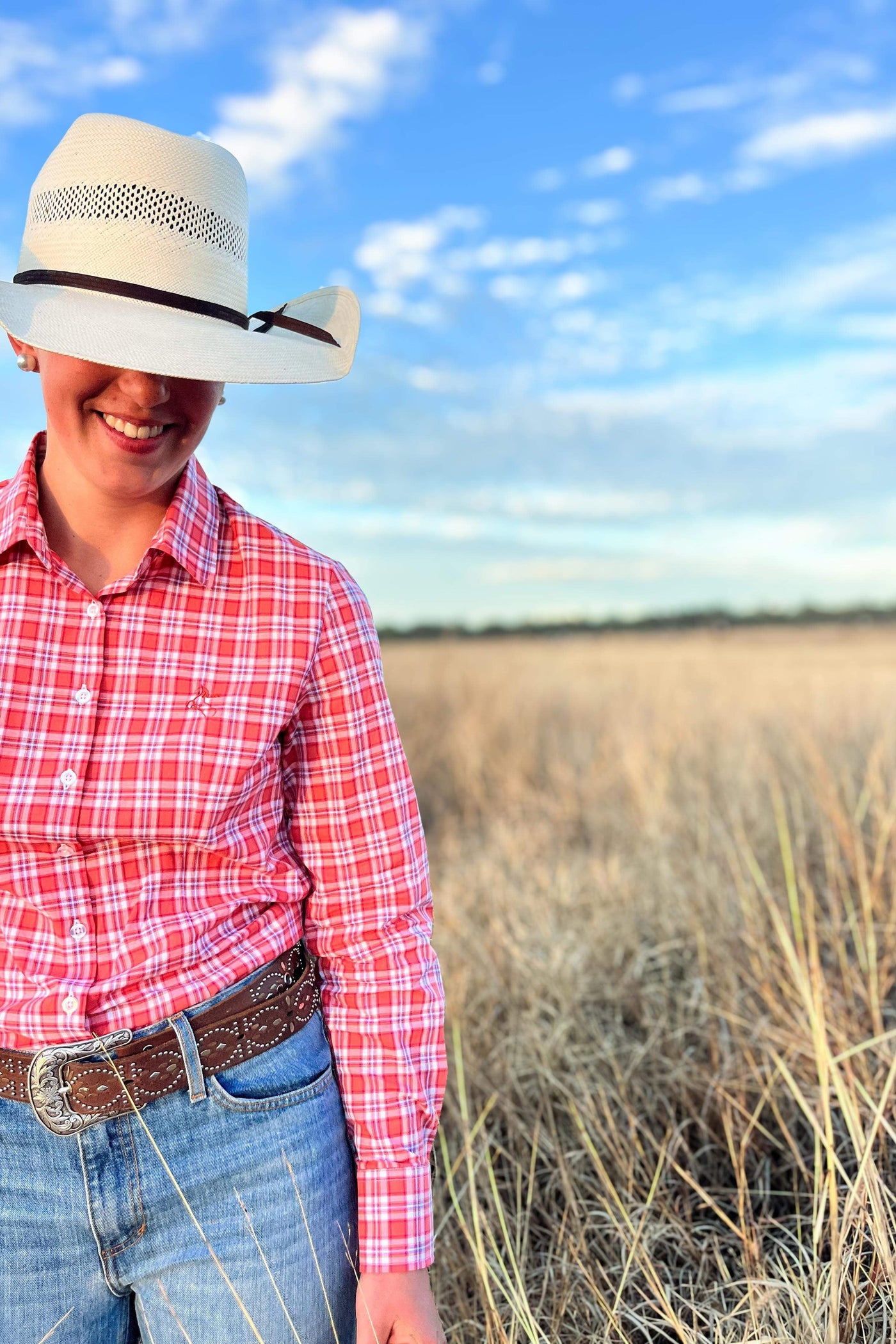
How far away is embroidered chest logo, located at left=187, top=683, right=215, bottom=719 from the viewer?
1.16 metres

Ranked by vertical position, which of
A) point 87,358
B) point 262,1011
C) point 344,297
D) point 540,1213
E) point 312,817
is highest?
point 344,297

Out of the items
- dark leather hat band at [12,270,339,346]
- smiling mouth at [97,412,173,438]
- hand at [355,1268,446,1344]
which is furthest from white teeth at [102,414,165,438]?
hand at [355,1268,446,1344]

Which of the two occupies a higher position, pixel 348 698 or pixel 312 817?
pixel 348 698

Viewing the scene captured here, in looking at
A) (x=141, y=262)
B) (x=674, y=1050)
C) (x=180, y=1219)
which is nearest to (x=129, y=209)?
(x=141, y=262)

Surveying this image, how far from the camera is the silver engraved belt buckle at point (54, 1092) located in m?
1.09

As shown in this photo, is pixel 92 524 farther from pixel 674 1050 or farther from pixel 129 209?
pixel 674 1050

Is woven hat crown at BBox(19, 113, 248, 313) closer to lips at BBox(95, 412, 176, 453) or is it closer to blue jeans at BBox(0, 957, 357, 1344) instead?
lips at BBox(95, 412, 176, 453)

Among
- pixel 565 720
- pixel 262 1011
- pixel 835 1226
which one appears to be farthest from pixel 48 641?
pixel 565 720

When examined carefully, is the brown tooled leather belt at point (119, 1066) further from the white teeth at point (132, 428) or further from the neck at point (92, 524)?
the white teeth at point (132, 428)

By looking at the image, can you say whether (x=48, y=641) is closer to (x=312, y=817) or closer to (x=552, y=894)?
(x=312, y=817)

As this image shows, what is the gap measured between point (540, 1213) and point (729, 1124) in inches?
16.7

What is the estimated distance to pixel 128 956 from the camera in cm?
112

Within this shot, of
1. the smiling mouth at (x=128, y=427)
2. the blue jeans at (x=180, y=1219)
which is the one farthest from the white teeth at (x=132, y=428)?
the blue jeans at (x=180, y=1219)

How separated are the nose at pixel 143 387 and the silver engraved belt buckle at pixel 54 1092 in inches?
29.0
